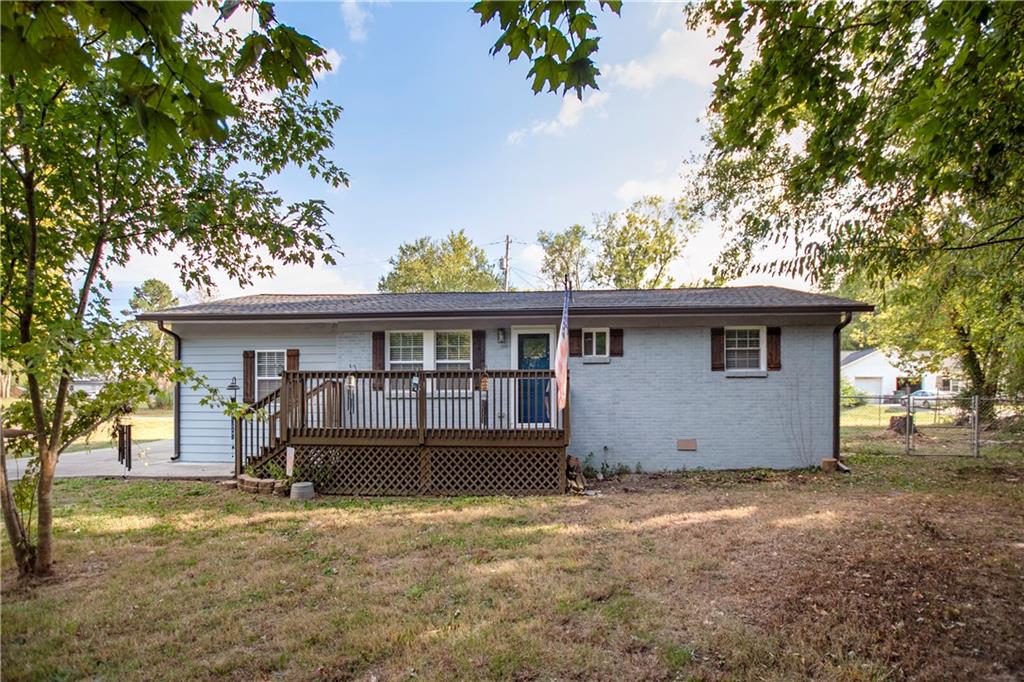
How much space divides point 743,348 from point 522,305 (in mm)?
4593

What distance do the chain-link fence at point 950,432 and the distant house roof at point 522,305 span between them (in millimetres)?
4829

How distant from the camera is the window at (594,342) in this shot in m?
9.59

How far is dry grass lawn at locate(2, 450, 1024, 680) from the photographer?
297cm

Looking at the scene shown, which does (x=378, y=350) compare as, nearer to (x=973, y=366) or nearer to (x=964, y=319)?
(x=964, y=319)

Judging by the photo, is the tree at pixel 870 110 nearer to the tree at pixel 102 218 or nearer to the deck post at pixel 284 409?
the tree at pixel 102 218

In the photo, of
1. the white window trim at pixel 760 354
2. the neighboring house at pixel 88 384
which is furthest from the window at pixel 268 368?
the white window trim at pixel 760 354

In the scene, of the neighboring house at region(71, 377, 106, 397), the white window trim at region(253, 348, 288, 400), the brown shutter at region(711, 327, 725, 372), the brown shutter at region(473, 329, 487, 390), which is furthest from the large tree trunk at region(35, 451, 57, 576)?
the brown shutter at region(711, 327, 725, 372)

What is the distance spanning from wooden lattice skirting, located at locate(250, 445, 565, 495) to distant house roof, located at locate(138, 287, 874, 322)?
8.92 ft

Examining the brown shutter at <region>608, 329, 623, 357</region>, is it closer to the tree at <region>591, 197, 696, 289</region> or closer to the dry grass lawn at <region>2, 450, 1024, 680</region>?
the dry grass lawn at <region>2, 450, 1024, 680</region>

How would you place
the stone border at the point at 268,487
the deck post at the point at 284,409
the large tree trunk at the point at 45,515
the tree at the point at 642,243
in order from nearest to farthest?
the large tree trunk at the point at 45,515 → the stone border at the point at 268,487 → the deck post at the point at 284,409 → the tree at the point at 642,243

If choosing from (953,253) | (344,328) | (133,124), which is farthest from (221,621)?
(953,253)

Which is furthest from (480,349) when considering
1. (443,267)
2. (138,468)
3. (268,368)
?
(443,267)

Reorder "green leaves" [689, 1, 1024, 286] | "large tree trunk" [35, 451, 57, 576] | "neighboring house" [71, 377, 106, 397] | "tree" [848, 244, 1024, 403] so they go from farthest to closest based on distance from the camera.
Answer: "tree" [848, 244, 1024, 403]
"neighboring house" [71, 377, 106, 397]
"large tree trunk" [35, 451, 57, 576]
"green leaves" [689, 1, 1024, 286]

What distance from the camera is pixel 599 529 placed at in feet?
18.8
